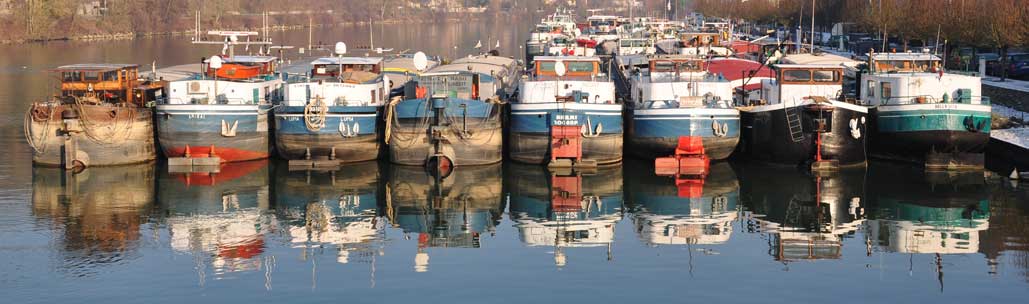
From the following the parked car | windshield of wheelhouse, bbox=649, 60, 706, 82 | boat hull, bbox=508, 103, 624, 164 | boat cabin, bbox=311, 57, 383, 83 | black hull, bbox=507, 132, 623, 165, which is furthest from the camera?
the parked car

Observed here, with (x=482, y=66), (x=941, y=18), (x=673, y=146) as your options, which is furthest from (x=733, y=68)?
(x=941, y=18)

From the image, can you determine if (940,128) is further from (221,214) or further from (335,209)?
(221,214)

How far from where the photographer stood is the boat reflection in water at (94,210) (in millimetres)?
33469

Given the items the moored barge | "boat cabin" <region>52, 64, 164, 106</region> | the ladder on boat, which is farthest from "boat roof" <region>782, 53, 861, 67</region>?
"boat cabin" <region>52, 64, 164, 106</region>

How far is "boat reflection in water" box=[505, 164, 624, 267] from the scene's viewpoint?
1415 inches

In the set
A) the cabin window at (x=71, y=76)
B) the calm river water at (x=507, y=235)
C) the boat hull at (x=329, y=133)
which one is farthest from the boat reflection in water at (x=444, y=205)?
the cabin window at (x=71, y=76)

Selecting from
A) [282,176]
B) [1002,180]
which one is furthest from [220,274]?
[1002,180]

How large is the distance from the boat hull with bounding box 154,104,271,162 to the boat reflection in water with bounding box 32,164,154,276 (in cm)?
151

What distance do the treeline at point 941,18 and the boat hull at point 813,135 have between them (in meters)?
17.5

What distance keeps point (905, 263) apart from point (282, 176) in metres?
21.8

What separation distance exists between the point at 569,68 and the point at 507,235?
50.4ft

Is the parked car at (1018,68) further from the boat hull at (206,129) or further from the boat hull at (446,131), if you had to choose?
the boat hull at (206,129)

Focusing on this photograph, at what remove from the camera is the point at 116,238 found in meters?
35.7

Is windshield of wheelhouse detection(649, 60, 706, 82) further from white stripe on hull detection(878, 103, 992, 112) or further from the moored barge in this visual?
the moored barge
